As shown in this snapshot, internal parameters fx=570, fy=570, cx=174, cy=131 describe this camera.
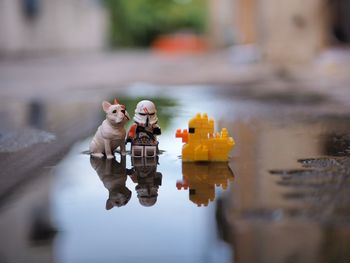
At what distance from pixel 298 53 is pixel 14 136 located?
5455 mm

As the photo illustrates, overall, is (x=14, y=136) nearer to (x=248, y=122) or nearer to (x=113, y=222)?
(x=248, y=122)

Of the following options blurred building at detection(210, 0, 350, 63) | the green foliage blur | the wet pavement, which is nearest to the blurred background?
the wet pavement

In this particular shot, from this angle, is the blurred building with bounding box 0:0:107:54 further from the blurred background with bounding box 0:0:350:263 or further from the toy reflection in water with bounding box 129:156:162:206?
the toy reflection in water with bounding box 129:156:162:206

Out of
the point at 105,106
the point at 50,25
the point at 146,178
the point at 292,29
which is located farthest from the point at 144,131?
the point at 50,25

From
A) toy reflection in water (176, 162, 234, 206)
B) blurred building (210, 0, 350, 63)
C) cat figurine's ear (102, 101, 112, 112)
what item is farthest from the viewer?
blurred building (210, 0, 350, 63)

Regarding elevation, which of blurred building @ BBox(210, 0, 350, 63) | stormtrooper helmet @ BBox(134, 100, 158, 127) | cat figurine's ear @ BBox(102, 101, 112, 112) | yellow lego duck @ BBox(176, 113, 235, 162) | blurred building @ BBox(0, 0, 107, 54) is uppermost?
blurred building @ BBox(0, 0, 107, 54)

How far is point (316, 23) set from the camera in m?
7.19

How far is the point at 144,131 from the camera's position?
6.75ft

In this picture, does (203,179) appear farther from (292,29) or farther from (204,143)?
(292,29)

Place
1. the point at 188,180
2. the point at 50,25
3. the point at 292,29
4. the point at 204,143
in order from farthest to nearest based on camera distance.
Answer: the point at 50,25 → the point at 292,29 → the point at 204,143 → the point at 188,180

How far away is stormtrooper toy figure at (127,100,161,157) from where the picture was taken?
6.73ft

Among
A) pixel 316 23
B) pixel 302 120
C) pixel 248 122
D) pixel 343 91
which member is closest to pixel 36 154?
pixel 248 122

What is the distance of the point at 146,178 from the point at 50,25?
1266 cm

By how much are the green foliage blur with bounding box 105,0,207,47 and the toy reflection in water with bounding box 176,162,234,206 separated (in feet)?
74.5
